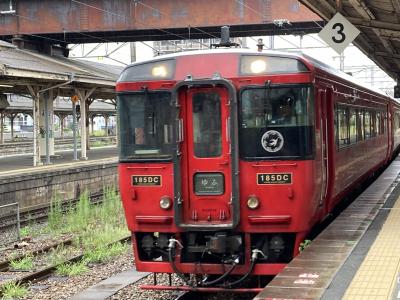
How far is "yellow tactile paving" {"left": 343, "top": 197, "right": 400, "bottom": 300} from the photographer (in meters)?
4.75

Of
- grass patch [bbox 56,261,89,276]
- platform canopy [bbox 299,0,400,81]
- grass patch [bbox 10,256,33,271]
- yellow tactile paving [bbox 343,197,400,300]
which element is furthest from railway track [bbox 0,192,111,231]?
yellow tactile paving [bbox 343,197,400,300]

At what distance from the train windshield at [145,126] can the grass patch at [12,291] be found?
2.72m

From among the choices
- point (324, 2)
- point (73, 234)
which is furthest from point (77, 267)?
point (324, 2)

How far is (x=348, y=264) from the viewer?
572 cm

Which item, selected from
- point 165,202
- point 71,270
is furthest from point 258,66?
point 71,270

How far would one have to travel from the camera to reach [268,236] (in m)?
6.52

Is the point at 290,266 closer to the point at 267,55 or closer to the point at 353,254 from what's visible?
the point at 353,254

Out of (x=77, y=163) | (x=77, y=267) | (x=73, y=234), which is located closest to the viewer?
(x=77, y=267)

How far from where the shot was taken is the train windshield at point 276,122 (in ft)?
21.0

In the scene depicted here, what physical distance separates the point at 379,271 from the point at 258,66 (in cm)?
248

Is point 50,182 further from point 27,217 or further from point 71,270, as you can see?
point 71,270

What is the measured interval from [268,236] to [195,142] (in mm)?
1302

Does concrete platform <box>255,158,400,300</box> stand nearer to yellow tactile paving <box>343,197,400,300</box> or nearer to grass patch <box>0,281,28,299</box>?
yellow tactile paving <box>343,197,400,300</box>

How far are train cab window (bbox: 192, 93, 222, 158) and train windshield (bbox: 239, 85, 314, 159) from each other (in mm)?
262
